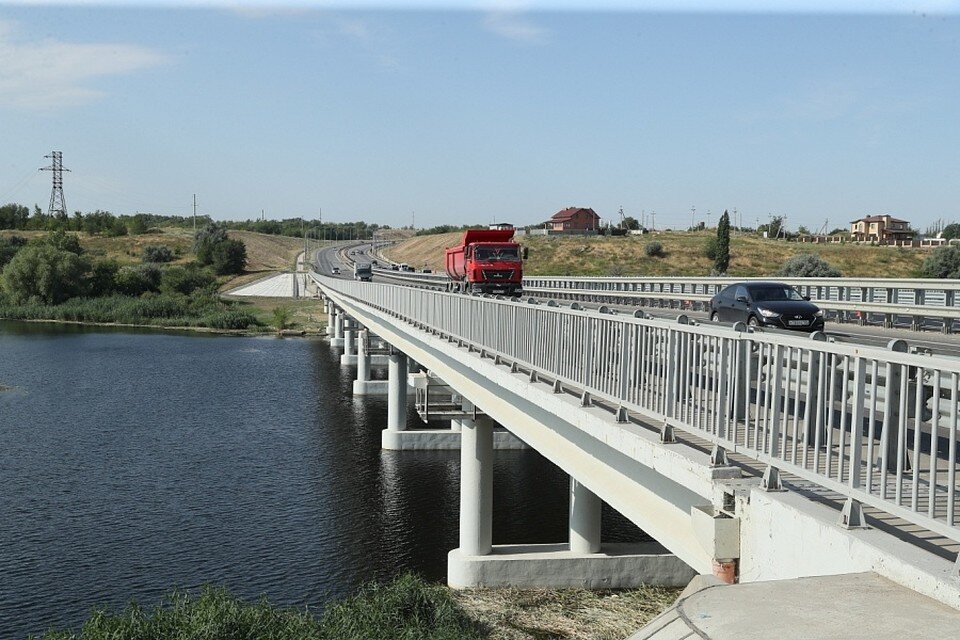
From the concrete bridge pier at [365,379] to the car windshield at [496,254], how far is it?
538 inches

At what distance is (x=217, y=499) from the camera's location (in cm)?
2880

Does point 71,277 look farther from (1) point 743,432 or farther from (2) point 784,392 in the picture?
(2) point 784,392

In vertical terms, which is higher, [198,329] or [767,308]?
[767,308]

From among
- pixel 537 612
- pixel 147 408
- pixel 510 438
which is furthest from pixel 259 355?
pixel 537 612

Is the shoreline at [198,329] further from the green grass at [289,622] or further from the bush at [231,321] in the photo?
the green grass at [289,622]

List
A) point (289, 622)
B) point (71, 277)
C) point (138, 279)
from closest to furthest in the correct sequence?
point (289, 622)
point (71, 277)
point (138, 279)

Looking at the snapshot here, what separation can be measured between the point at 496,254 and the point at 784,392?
1264 inches

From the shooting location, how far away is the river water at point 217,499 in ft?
72.2

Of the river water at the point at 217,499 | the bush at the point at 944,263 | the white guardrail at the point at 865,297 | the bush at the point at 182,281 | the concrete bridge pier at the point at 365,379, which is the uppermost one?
the bush at the point at 944,263

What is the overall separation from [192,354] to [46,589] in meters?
51.6

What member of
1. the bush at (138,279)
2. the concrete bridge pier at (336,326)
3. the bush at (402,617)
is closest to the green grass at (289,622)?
the bush at (402,617)

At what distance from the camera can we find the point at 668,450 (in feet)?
28.2

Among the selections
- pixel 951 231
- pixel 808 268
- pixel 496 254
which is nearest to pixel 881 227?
pixel 951 231

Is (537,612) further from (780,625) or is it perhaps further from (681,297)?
(681,297)
